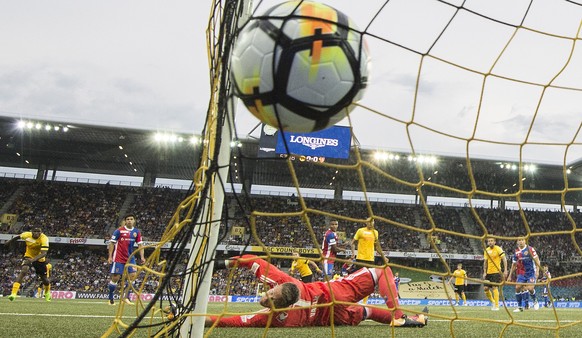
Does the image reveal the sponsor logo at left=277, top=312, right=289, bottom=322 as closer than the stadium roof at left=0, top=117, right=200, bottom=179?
Yes

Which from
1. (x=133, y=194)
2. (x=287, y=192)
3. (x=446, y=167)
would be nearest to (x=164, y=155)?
(x=133, y=194)

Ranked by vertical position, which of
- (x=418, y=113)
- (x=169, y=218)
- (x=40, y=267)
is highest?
(x=169, y=218)

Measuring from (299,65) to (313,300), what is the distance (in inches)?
102

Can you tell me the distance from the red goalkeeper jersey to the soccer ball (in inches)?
83.5

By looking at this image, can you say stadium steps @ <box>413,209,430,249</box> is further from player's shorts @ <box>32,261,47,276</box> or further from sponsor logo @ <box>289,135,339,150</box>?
player's shorts @ <box>32,261,47,276</box>

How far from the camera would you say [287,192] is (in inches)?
1129

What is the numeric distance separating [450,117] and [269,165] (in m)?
21.3

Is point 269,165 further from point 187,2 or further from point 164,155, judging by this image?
point 187,2

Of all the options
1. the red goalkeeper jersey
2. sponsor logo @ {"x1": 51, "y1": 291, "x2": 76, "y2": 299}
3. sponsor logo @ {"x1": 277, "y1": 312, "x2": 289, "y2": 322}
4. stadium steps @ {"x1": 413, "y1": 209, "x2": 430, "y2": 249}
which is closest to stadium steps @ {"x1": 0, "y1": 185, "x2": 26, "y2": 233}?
sponsor logo @ {"x1": 51, "y1": 291, "x2": 76, "y2": 299}

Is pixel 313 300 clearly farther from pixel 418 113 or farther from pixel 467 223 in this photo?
pixel 467 223

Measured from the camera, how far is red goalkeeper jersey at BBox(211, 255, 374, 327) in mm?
3875

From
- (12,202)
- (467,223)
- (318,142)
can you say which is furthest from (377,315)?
(12,202)

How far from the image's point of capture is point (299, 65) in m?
1.94

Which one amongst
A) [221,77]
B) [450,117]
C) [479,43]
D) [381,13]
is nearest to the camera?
[221,77]
